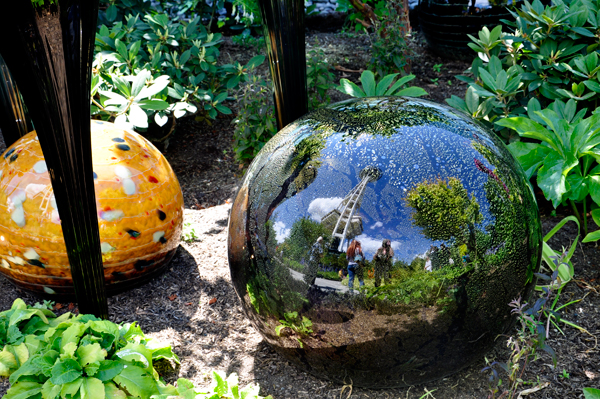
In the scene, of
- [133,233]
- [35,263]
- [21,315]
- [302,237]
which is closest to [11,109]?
[35,263]

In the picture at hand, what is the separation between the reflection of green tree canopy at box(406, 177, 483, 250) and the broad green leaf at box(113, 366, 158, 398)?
1.32 metres

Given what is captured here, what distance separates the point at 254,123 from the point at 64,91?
2773mm

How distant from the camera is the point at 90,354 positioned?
217 cm

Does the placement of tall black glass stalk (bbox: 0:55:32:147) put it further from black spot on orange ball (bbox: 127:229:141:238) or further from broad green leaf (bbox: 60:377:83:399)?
broad green leaf (bbox: 60:377:83:399)

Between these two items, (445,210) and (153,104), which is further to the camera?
(153,104)

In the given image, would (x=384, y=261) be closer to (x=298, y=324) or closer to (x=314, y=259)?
(x=314, y=259)

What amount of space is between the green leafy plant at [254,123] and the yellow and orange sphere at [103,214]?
1.64m

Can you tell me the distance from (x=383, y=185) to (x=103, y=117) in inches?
130

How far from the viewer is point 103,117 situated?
4.49 metres

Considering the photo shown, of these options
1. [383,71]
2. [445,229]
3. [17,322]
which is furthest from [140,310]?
[383,71]

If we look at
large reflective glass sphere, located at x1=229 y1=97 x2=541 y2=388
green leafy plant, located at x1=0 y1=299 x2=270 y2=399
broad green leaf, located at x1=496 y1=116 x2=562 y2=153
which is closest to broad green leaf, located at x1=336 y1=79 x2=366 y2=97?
broad green leaf, located at x1=496 y1=116 x2=562 y2=153

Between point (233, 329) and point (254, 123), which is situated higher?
point (254, 123)

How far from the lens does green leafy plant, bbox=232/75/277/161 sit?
468 centimetres

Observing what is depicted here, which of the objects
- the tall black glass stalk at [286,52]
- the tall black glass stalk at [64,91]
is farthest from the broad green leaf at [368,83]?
the tall black glass stalk at [64,91]
